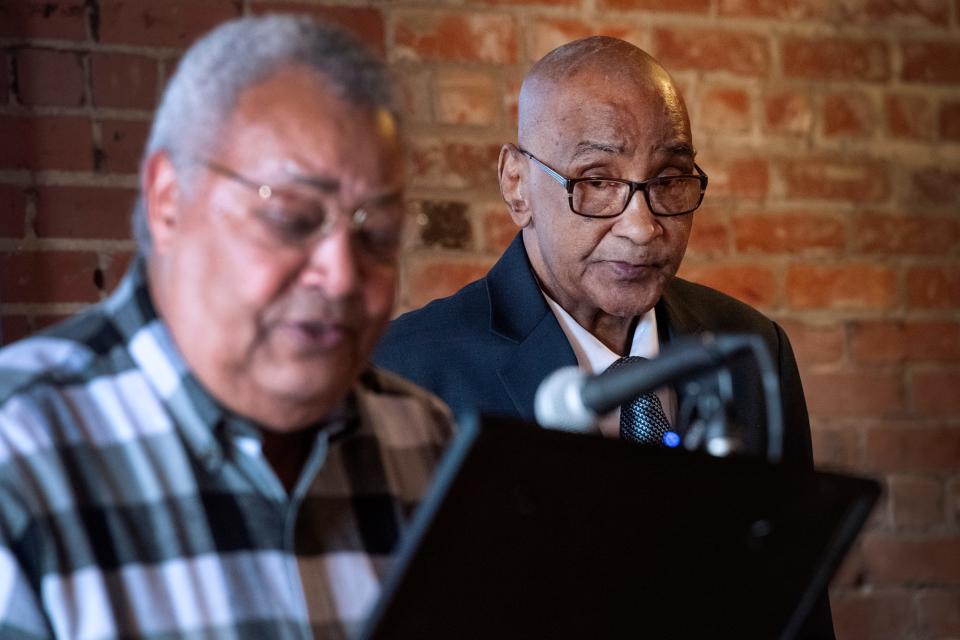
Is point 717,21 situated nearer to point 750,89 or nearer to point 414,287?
point 750,89

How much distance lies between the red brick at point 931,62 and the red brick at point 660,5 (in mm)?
465

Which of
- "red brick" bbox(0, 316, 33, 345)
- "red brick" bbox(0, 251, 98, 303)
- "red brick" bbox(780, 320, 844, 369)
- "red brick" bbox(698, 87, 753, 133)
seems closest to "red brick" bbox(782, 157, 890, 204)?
"red brick" bbox(698, 87, 753, 133)

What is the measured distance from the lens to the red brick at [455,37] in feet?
7.97

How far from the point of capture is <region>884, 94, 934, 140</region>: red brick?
9.04ft

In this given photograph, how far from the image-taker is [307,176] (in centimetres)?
108

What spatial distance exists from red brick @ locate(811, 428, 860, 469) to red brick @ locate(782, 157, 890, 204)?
472 mm

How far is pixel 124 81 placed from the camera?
2230 mm

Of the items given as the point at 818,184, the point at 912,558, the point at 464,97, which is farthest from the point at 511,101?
the point at 912,558

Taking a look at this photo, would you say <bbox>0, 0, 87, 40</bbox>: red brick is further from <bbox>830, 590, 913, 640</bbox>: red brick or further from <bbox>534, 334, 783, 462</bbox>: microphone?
<bbox>830, 590, 913, 640</bbox>: red brick

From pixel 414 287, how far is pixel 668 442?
742 millimetres

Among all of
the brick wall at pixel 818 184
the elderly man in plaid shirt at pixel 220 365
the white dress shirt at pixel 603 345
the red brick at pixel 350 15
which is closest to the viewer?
the elderly man in plaid shirt at pixel 220 365

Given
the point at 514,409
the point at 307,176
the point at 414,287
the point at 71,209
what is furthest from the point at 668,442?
the point at 71,209

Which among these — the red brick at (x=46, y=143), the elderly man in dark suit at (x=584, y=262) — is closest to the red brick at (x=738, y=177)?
the elderly man in dark suit at (x=584, y=262)

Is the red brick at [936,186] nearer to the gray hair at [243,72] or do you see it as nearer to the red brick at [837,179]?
the red brick at [837,179]
